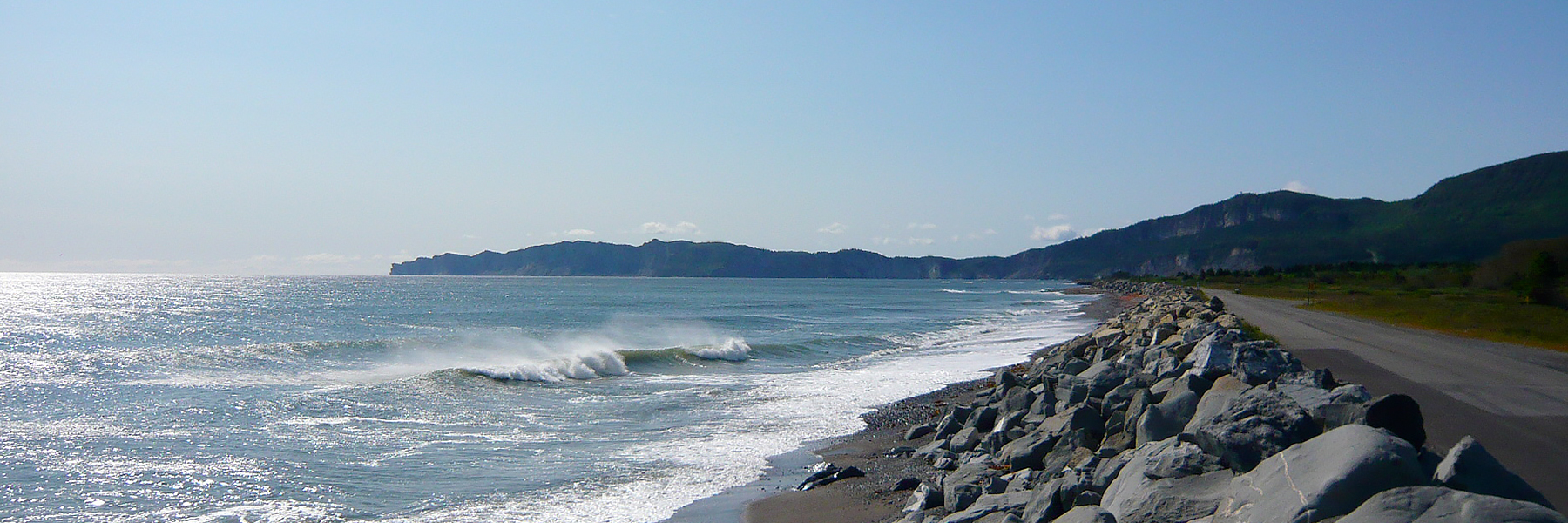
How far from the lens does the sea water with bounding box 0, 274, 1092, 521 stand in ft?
31.3

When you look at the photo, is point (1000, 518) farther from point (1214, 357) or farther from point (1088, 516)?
point (1214, 357)

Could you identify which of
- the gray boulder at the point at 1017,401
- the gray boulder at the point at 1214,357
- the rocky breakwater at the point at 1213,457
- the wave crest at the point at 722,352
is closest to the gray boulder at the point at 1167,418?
the rocky breakwater at the point at 1213,457

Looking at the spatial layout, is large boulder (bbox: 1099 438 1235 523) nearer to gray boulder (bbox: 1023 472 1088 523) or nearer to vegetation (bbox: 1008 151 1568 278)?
gray boulder (bbox: 1023 472 1088 523)

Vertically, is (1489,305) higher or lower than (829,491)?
higher

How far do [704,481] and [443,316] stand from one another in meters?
46.2

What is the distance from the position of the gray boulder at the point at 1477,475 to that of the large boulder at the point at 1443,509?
444mm

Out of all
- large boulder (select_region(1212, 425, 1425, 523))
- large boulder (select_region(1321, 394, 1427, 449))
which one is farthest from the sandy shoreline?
large boulder (select_region(1321, 394, 1427, 449))

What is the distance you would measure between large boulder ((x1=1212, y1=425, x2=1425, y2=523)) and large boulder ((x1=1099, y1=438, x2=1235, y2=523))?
0.69 ft

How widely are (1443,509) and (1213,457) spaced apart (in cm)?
182

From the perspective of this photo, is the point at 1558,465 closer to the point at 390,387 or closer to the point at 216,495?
the point at 216,495

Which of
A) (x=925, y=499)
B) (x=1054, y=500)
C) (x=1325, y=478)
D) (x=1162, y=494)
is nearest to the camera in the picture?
(x=1325, y=478)

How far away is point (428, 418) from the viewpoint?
1501cm

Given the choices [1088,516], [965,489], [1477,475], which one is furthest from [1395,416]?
[965,489]

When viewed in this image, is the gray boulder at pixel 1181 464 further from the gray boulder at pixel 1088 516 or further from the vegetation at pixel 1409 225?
the vegetation at pixel 1409 225
